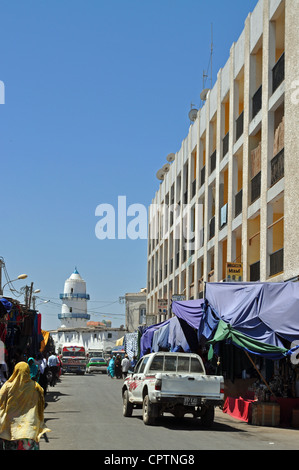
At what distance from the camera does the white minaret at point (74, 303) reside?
128 meters

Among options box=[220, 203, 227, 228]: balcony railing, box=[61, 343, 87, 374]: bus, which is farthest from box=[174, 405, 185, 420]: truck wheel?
box=[61, 343, 87, 374]: bus

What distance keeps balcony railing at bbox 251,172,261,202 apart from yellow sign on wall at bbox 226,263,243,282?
2826 millimetres

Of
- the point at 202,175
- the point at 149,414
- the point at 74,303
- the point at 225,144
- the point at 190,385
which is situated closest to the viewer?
the point at 149,414

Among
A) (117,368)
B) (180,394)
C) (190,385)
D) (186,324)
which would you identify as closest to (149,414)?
(180,394)

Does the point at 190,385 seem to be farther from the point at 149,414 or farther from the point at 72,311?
the point at 72,311

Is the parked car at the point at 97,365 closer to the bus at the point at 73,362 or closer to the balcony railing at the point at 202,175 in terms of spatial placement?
the bus at the point at 73,362

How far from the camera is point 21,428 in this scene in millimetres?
9750

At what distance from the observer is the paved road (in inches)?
534

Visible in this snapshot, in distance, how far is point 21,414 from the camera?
9875 millimetres

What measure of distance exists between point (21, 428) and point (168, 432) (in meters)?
7.16

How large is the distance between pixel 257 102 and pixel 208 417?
1469 centimetres

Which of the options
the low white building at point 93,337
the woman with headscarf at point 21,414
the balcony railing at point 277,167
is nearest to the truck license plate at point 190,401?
the woman with headscarf at point 21,414

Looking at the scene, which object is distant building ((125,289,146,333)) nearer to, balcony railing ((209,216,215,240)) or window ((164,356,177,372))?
balcony railing ((209,216,215,240))
